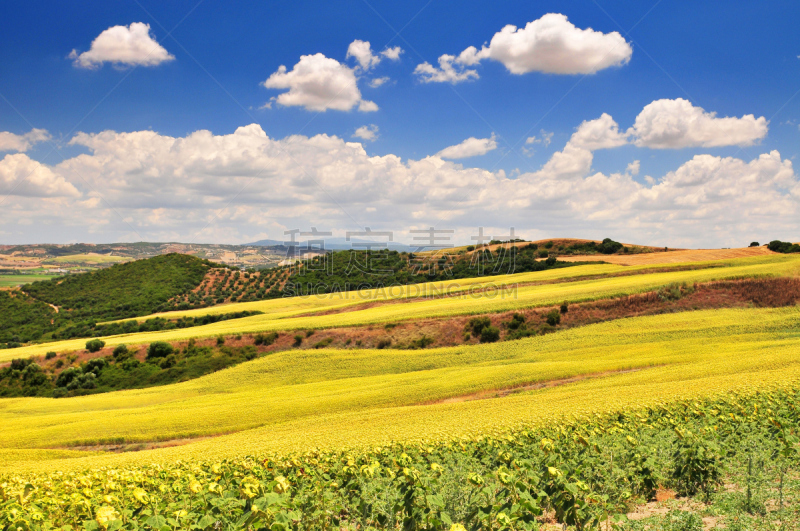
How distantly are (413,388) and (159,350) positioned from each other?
33.2 metres

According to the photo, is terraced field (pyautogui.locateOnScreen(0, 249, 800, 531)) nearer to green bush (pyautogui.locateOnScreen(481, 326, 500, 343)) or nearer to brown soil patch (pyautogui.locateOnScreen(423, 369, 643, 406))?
brown soil patch (pyautogui.locateOnScreen(423, 369, 643, 406))

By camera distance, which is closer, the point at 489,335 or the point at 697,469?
the point at 697,469

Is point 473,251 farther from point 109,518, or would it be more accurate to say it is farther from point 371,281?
point 109,518

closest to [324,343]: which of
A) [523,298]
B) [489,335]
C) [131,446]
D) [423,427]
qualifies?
[489,335]

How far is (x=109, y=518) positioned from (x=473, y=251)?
11265 cm

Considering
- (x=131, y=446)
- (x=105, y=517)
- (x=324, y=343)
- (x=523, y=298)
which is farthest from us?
(x=523, y=298)

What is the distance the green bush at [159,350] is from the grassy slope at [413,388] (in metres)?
7.20

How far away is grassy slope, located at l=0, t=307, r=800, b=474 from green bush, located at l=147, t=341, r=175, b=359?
720 cm

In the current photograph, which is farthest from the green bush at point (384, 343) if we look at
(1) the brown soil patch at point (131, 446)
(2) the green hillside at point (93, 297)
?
(2) the green hillside at point (93, 297)

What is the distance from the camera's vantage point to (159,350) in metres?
46.4

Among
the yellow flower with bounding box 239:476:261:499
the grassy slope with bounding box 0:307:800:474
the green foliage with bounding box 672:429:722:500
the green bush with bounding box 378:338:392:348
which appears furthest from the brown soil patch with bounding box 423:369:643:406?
the yellow flower with bounding box 239:476:261:499

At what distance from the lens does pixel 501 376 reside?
28.1 m

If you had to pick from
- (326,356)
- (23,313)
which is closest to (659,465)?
(326,356)

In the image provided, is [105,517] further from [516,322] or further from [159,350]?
[159,350]
